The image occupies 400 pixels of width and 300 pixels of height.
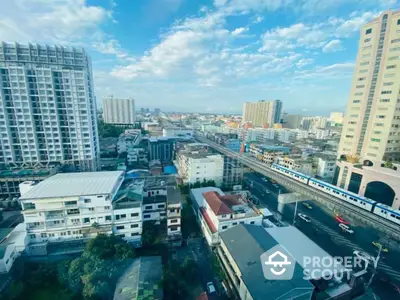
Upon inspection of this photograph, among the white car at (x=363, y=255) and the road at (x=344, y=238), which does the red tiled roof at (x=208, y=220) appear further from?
the white car at (x=363, y=255)

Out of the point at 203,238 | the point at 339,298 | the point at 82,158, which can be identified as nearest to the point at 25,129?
the point at 82,158

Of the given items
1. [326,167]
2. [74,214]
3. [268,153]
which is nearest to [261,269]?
[74,214]

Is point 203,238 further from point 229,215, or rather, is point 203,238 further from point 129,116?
point 129,116

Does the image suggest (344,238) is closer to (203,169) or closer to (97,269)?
(203,169)

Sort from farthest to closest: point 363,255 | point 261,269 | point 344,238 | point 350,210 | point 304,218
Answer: point 304,218, point 350,210, point 344,238, point 363,255, point 261,269

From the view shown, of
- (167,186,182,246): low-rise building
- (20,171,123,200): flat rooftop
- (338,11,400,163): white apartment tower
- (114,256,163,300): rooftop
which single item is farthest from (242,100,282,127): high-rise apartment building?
(114,256,163,300): rooftop

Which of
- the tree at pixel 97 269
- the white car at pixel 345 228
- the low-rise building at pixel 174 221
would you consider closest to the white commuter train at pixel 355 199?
the white car at pixel 345 228

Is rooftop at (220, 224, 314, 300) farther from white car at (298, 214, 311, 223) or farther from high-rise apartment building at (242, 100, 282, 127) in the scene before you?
high-rise apartment building at (242, 100, 282, 127)

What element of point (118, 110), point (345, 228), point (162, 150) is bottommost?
point (345, 228)
